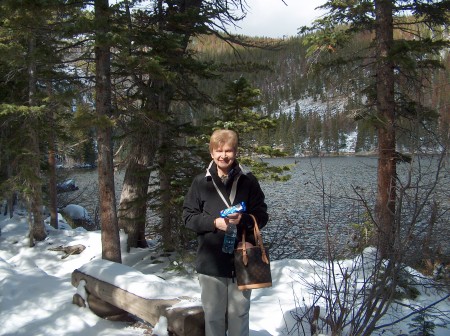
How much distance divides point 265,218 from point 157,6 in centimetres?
789

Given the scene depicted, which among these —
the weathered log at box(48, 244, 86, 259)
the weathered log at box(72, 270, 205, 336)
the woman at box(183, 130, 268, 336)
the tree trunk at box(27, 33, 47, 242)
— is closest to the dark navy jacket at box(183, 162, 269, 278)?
the woman at box(183, 130, 268, 336)

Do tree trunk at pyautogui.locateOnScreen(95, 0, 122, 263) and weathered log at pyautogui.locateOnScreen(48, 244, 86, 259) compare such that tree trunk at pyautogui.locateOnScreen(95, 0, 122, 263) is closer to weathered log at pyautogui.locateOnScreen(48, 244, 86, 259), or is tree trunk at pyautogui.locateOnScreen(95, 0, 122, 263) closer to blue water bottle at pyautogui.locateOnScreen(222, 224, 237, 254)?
weathered log at pyautogui.locateOnScreen(48, 244, 86, 259)

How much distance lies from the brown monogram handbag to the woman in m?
0.07

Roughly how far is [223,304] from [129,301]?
1287mm

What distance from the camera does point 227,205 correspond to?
9.61ft

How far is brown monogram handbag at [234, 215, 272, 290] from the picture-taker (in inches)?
112

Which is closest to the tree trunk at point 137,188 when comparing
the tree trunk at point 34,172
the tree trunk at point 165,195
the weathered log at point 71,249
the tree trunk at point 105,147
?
the tree trunk at point 165,195

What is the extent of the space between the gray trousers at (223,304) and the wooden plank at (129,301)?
2.02ft

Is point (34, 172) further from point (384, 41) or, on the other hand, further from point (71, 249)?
point (384, 41)

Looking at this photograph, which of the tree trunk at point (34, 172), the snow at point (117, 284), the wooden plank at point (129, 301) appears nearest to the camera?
the wooden plank at point (129, 301)

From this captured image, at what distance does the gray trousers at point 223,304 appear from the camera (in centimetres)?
295

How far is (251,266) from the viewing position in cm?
286

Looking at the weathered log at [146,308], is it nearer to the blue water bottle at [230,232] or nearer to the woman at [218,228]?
the woman at [218,228]

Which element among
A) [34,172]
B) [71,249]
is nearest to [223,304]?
[71,249]
